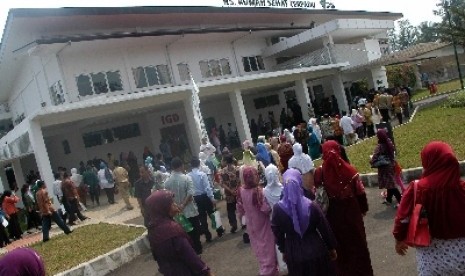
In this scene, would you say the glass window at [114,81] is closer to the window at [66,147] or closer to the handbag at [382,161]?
the window at [66,147]

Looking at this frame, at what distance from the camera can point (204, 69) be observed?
1055 inches

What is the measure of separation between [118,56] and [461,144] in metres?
16.8

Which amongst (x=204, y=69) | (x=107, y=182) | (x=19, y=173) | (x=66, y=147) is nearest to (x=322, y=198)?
(x=107, y=182)

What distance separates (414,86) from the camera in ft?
133

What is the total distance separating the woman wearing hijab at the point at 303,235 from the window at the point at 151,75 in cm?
1971

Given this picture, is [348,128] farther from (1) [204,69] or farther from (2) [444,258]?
(2) [444,258]

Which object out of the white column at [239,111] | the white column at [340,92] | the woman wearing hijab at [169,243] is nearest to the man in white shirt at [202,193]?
the woman wearing hijab at [169,243]

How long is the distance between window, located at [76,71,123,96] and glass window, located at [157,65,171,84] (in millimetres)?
2375

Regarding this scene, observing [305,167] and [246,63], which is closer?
[305,167]

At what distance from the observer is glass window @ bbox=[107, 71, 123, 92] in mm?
22667

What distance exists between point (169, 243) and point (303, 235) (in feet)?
4.45

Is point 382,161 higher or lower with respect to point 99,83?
lower

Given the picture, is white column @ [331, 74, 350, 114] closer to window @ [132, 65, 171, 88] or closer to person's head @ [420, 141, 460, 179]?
window @ [132, 65, 171, 88]

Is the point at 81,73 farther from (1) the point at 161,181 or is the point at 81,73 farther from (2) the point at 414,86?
(2) the point at 414,86
